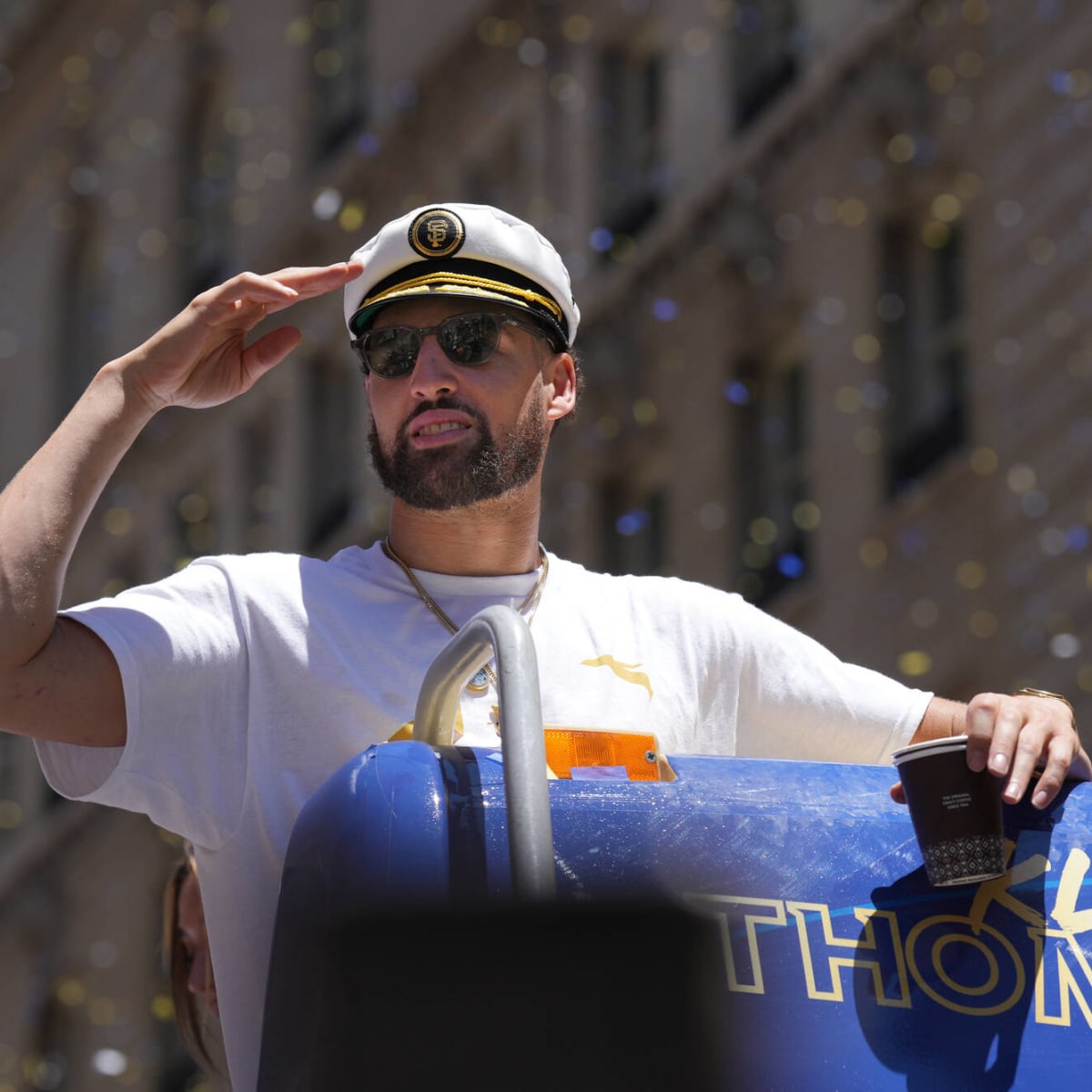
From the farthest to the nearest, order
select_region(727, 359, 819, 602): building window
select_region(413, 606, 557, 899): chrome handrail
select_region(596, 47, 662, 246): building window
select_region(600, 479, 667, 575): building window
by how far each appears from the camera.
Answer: select_region(596, 47, 662, 246): building window, select_region(600, 479, 667, 575): building window, select_region(727, 359, 819, 602): building window, select_region(413, 606, 557, 899): chrome handrail

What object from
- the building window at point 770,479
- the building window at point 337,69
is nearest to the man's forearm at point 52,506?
the building window at point 770,479

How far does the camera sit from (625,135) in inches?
607

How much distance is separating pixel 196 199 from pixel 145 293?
Answer: 0.99 metres

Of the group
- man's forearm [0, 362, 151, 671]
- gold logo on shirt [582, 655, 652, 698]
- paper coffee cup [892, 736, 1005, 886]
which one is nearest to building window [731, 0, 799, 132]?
gold logo on shirt [582, 655, 652, 698]

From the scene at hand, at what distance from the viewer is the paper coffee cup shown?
9.61 feet

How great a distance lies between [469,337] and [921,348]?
920 centimetres

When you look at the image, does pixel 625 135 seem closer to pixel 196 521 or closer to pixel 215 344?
pixel 196 521

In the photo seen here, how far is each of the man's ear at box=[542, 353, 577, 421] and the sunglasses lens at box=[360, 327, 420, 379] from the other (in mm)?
308

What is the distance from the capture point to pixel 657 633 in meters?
3.56

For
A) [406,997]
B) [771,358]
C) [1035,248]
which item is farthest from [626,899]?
[771,358]

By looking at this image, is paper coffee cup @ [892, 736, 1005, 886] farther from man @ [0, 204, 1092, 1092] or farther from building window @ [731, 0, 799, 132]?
building window @ [731, 0, 799, 132]

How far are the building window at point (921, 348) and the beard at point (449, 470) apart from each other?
865 cm

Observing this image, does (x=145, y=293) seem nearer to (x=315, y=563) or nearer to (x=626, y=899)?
(x=315, y=563)

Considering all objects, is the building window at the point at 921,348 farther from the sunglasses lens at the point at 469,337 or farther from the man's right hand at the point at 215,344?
the man's right hand at the point at 215,344
